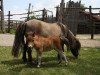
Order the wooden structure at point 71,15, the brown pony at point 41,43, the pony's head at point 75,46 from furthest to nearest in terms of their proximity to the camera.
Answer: the wooden structure at point 71,15 → the pony's head at point 75,46 → the brown pony at point 41,43

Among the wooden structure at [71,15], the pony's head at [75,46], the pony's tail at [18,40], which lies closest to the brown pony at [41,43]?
the pony's tail at [18,40]

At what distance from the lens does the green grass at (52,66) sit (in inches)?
388

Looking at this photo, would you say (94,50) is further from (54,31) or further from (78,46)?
(54,31)

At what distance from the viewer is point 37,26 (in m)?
11.4

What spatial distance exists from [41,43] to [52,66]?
3.08 ft

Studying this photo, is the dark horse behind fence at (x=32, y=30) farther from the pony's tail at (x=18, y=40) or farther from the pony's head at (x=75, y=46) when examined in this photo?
the pony's head at (x=75, y=46)

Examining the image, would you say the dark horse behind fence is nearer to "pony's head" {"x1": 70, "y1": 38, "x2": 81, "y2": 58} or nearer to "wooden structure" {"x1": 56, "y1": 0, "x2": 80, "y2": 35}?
"pony's head" {"x1": 70, "y1": 38, "x2": 81, "y2": 58}

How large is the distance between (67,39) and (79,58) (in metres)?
1.34

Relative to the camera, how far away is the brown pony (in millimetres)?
10141

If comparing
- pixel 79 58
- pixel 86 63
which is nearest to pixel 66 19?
pixel 79 58

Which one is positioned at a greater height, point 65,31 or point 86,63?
point 65,31

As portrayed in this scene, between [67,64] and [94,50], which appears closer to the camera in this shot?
[67,64]

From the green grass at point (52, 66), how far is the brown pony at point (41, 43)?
0.48 meters

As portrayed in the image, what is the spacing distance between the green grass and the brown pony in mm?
476
